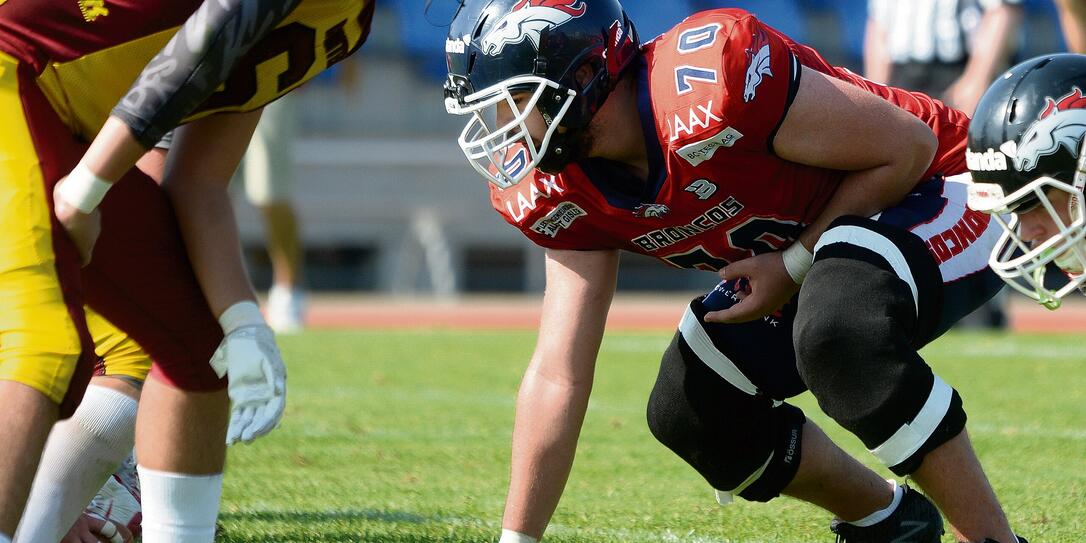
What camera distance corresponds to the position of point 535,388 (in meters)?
2.64

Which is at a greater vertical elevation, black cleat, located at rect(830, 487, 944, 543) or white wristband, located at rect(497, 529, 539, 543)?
white wristband, located at rect(497, 529, 539, 543)

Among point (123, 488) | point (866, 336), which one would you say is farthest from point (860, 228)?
point (123, 488)

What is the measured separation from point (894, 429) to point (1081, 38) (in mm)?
2794

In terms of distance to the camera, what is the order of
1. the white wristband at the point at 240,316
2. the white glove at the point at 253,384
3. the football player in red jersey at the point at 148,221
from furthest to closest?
the white wristband at the point at 240,316 → the white glove at the point at 253,384 → the football player in red jersey at the point at 148,221

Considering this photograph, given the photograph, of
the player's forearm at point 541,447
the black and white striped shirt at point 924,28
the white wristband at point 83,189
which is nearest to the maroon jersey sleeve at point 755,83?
the player's forearm at point 541,447

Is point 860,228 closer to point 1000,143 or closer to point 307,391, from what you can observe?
point 1000,143

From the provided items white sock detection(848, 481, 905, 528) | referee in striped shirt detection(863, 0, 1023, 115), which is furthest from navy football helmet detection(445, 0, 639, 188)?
Answer: referee in striped shirt detection(863, 0, 1023, 115)

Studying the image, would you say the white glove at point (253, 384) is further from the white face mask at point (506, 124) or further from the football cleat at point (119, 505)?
the football cleat at point (119, 505)

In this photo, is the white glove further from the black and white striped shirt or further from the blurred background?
the blurred background

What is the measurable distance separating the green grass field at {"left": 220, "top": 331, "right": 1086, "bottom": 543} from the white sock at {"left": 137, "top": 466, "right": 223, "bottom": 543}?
1.62ft

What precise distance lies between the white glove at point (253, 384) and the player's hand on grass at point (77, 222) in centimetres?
25

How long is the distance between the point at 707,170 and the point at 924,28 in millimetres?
4988

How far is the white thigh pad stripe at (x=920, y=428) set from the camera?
229 cm

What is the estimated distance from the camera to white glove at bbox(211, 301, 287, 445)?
201cm
